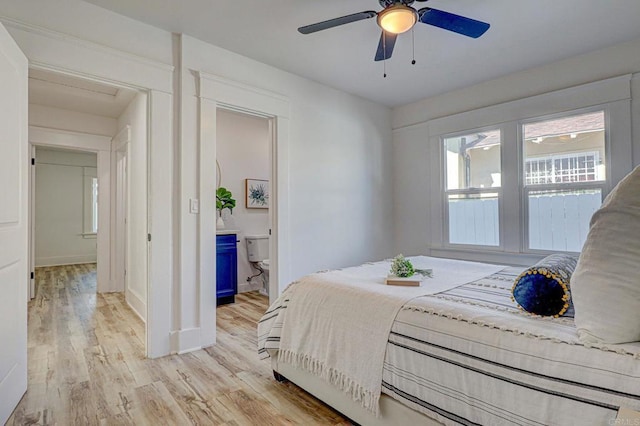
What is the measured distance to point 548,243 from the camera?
3.46m

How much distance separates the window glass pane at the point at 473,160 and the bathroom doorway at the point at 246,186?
244cm

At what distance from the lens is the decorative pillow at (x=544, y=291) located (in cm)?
129

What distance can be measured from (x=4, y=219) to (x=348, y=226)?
10.4ft

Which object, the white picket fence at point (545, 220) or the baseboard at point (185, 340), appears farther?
the white picket fence at point (545, 220)

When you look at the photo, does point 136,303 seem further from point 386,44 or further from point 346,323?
point 386,44

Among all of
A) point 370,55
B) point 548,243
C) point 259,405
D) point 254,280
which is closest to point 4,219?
point 259,405

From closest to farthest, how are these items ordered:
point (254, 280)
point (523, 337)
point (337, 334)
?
point (523, 337) < point (337, 334) < point (254, 280)

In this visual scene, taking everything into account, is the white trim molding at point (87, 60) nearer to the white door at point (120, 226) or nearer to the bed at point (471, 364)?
the bed at point (471, 364)

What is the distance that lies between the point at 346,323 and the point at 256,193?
3.61 metres

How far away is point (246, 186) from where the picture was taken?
194 inches

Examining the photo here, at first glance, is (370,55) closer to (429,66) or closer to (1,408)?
(429,66)

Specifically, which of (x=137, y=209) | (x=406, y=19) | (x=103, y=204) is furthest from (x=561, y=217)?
(x=103, y=204)

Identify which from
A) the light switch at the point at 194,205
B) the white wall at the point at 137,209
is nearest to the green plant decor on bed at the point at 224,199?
the white wall at the point at 137,209

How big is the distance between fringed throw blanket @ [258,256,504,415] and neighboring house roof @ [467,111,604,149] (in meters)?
2.18
